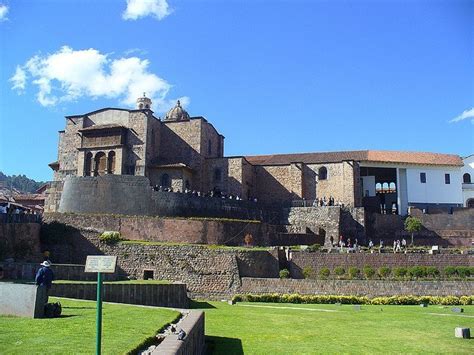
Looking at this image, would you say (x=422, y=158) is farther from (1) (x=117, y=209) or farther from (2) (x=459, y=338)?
(2) (x=459, y=338)

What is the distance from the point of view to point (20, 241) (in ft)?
92.5

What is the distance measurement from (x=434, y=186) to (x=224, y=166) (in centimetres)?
2199

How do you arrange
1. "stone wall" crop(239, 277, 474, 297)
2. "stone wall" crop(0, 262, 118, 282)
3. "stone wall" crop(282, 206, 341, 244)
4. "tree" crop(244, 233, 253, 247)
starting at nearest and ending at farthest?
"stone wall" crop(0, 262, 118, 282)
"stone wall" crop(239, 277, 474, 297)
"tree" crop(244, 233, 253, 247)
"stone wall" crop(282, 206, 341, 244)

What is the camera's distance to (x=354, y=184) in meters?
49.1

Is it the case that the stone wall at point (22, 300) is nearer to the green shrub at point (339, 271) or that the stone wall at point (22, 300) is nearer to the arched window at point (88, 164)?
the green shrub at point (339, 271)

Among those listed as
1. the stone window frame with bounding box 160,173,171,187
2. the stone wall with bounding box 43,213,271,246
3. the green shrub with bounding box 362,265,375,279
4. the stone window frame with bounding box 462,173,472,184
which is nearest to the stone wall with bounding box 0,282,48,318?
the stone wall with bounding box 43,213,271,246

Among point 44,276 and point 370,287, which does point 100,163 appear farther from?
point 44,276

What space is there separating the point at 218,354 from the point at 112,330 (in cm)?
314

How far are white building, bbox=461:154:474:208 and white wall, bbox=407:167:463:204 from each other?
1.94 meters

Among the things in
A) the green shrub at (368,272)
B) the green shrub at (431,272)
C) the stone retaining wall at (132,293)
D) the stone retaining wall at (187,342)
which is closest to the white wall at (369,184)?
the green shrub at (431,272)

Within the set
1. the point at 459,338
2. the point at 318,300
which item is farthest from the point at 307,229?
the point at 459,338

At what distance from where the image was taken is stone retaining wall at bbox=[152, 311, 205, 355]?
7852 mm

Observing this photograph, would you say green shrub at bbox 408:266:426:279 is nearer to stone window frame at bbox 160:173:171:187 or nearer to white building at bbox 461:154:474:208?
stone window frame at bbox 160:173:171:187

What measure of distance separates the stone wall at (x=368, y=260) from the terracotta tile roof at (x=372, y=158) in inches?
792
